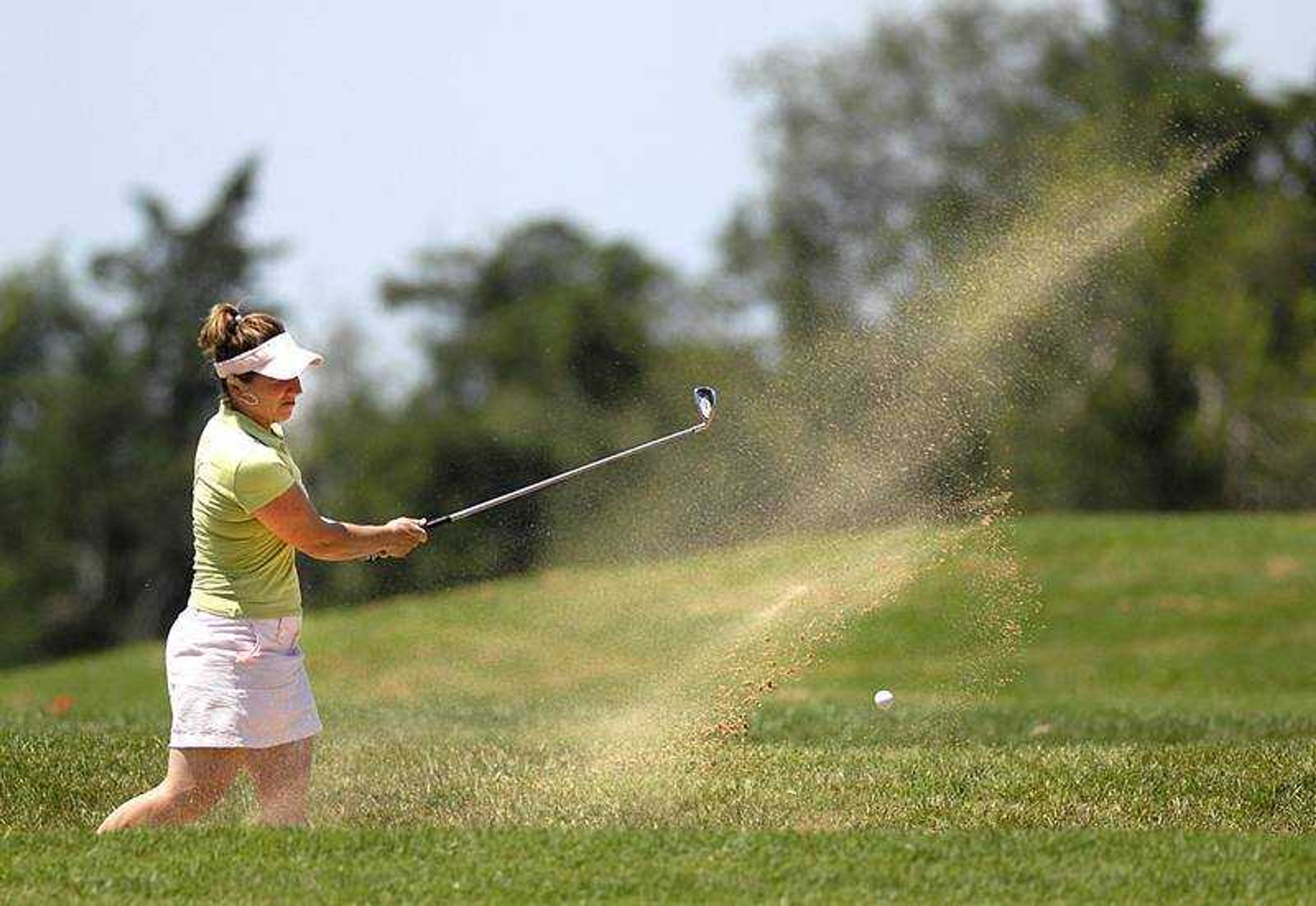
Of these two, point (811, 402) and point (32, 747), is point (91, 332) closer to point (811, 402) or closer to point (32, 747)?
point (811, 402)

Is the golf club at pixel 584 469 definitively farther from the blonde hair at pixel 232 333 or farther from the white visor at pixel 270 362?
the blonde hair at pixel 232 333

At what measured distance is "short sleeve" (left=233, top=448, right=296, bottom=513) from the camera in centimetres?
754

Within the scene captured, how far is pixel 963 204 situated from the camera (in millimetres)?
36375

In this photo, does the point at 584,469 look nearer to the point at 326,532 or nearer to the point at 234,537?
the point at 326,532

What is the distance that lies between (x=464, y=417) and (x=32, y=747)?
43.4 metres

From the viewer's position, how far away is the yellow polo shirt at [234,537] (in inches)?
300

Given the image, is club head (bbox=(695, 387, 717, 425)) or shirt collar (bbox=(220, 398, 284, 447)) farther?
club head (bbox=(695, 387, 717, 425))

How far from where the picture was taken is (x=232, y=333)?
775 cm

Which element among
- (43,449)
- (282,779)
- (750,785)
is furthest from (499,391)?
(282,779)

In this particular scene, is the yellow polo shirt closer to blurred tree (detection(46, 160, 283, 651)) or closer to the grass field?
the grass field

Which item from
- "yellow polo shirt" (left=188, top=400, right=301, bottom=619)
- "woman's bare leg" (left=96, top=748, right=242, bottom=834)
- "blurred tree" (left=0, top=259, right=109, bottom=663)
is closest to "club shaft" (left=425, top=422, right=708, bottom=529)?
"yellow polo shirt" (left=188, top=400, right=301, bottom=619)

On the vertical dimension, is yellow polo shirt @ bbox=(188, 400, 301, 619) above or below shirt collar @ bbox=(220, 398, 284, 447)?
below

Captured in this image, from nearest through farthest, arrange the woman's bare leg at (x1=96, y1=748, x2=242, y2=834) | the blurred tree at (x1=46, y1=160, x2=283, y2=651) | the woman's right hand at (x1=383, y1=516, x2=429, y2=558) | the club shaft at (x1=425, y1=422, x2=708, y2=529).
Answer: the woman's bare leg at (x1=96, y1=748, x2=242, y2=834)
the woman's right hand at (x1=383, y1=516, x2=429, y2=558)
the club shaft at (x1=425, y1=422, x2=708, y2=529)
the blurred tree at (x1=46, y1=160, x2=283, y2=651)

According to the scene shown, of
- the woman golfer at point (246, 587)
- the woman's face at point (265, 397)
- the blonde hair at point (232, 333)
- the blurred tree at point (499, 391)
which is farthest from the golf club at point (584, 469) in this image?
the blurred tree at point (499, 391)
